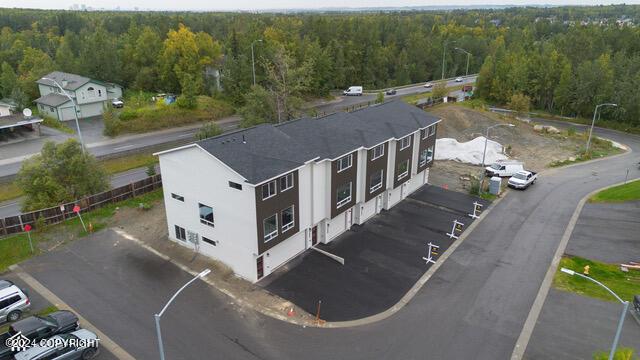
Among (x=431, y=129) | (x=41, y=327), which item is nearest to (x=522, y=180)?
(x=431, y=129)

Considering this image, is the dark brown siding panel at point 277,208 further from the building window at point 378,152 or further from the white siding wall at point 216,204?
the building window at point 378,152

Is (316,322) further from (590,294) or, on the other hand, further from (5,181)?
(5,181)

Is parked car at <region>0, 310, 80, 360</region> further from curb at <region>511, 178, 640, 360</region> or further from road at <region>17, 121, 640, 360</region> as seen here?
curb at <region>511, 178, 640, 360</region>

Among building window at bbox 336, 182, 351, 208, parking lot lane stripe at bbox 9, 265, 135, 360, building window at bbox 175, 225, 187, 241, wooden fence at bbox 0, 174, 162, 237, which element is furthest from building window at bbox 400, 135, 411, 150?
parking lot lane stripe at bbox 9, 265, 135, 360

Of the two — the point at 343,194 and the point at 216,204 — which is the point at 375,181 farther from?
the point at 216,204

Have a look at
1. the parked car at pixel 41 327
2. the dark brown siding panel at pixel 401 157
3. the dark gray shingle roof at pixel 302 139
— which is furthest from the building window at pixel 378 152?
the parked car at pixel 41 327

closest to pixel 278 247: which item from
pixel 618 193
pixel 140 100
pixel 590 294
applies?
pixel 590 294
